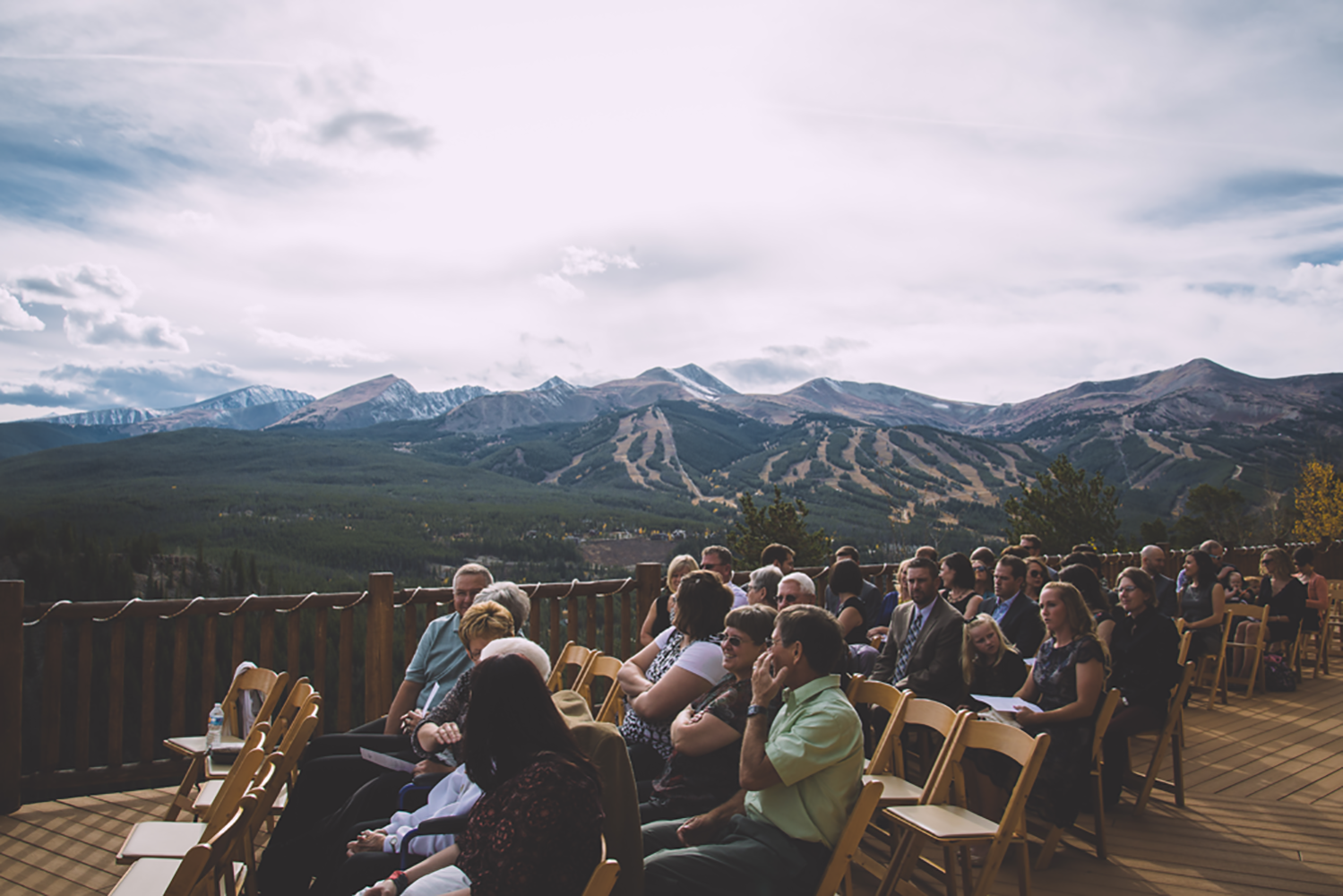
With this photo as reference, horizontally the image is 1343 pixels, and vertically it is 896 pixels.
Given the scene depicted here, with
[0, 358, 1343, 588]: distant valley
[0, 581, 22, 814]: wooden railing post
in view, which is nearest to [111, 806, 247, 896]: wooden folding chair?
[0, 581, 22, 814]: wooden railing post

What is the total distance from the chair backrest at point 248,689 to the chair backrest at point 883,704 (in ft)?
9.75

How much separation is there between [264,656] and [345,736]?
1.35 meters

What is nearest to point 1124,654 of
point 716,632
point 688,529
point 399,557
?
point 716,632

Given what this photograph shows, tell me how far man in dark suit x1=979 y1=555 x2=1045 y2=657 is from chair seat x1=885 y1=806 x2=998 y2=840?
2532 millimetres

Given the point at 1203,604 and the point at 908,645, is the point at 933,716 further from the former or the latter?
the point at 1203,604

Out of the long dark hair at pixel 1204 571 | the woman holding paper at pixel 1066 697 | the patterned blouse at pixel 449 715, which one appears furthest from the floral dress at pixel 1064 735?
the long dark hair at pixel 1204 571

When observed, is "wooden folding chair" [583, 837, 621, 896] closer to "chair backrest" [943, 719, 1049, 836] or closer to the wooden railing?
"chair backrest" [943, 719, 1049, 836]

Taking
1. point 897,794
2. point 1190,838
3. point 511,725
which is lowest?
point 1190,838

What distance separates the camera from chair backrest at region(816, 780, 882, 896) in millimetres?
2469

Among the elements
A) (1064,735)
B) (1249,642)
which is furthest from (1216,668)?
(1064,735)

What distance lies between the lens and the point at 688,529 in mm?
68312

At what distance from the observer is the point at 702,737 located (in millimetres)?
2965

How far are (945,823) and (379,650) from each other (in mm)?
3997

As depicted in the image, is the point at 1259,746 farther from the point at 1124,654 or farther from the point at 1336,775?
the point at 1124,654
